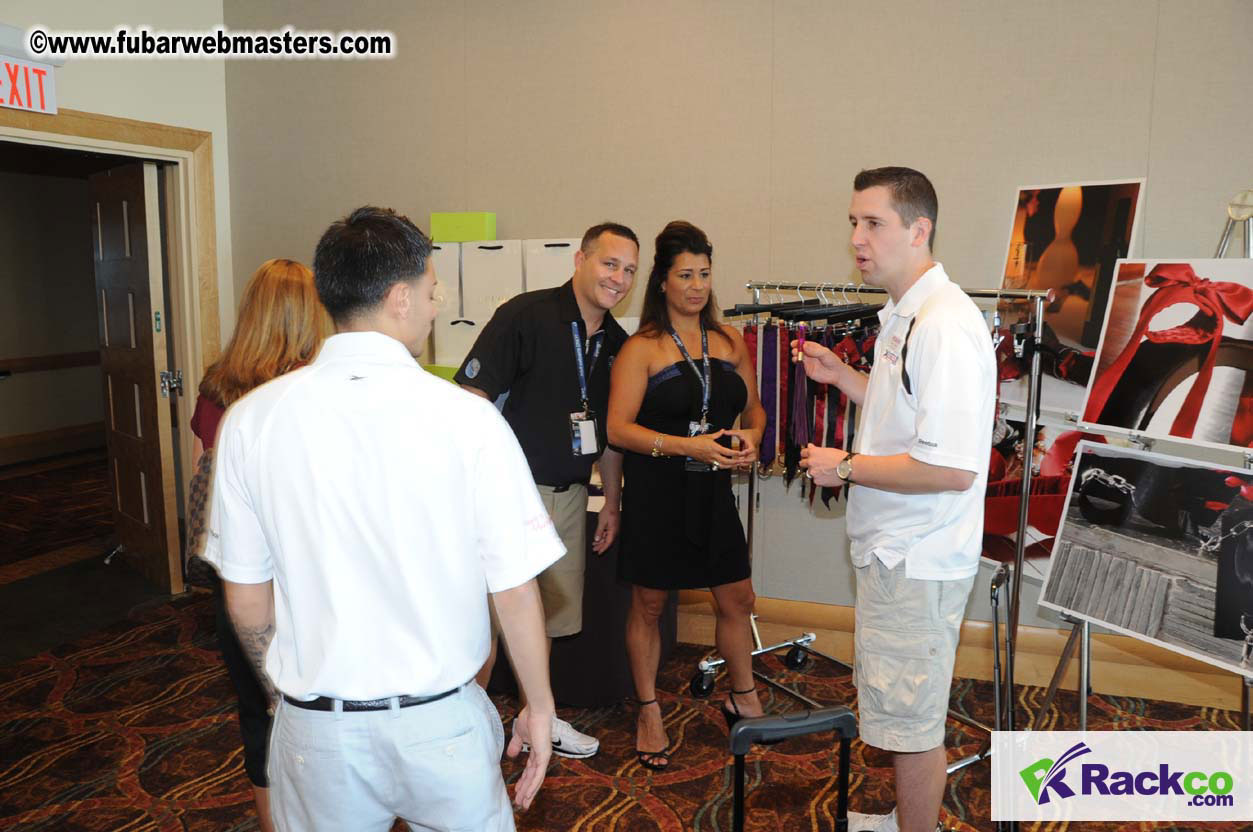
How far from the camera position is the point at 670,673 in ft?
12.3

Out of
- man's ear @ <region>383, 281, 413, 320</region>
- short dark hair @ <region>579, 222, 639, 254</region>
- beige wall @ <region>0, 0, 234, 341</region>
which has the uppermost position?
beige wall @ <region>0, 0, 234, 341</region>

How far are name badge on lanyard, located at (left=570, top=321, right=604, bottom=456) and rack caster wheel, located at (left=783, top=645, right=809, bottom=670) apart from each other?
1.45 meters

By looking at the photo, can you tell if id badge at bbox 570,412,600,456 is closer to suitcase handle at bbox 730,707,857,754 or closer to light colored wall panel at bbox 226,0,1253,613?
light colored wall panel at bbox 226,0,1253,613

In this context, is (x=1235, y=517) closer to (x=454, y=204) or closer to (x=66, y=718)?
→ (x=454, y=204)

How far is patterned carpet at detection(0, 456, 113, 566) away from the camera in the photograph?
5703 mm

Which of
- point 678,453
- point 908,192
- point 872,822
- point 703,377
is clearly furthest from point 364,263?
point 872,822

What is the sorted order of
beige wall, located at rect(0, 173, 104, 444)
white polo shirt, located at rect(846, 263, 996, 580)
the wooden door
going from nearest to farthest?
white polo shirt, located at rect(846, 263, 996, 580)
the wooden door
beige wall, located at rect(0, 173, 104, 444)

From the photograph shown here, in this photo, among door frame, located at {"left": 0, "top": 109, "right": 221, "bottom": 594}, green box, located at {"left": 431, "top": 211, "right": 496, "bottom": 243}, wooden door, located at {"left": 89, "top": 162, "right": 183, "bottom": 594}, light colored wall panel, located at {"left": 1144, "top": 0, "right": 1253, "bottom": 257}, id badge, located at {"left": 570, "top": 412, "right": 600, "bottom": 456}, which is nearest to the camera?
id badge, located at {"left": 570, "top": 412, "right": 600, "bottom": 456}

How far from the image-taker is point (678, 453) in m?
2.83

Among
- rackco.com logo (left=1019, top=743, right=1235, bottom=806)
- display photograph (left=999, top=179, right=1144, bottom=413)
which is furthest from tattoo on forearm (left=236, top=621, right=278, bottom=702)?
display photograph (left=999, top=179, right=1144, bottom=413)

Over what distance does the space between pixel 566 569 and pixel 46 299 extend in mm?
7767

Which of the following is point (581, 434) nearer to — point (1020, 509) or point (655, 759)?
point (655, 759)

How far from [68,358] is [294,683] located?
28.7ft

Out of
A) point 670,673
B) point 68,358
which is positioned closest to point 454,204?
point 670,673
